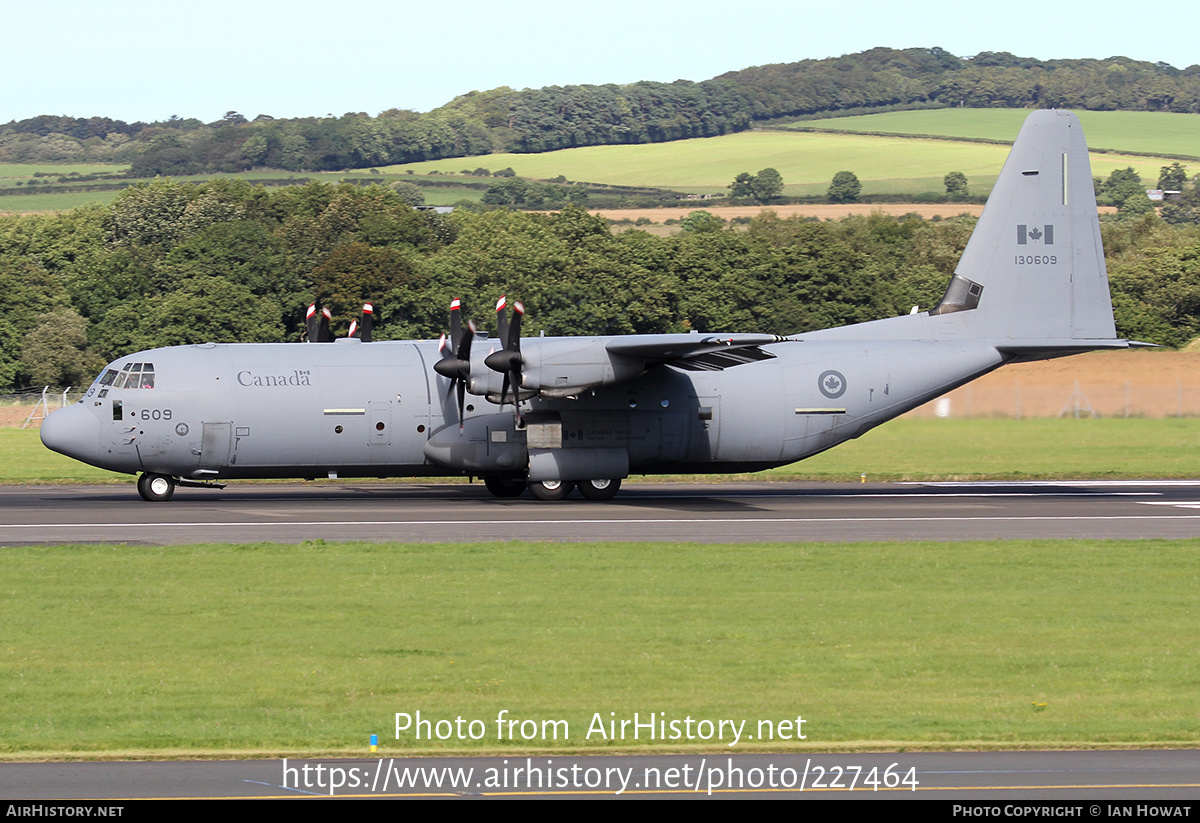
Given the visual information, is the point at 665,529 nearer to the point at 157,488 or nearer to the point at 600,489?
the point at 600,489

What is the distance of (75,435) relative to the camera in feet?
96.3

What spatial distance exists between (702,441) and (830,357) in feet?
12.9

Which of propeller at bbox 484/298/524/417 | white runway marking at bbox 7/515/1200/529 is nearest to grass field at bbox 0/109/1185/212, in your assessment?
white runway marking at bbox 7/515/1200/529

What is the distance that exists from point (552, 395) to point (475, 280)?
58436 millimetres

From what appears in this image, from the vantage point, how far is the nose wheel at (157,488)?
30.6 m

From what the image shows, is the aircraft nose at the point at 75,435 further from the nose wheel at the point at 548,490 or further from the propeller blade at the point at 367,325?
the nose wheel at the point at 548,490

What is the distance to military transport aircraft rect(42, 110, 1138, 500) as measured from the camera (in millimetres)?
29359

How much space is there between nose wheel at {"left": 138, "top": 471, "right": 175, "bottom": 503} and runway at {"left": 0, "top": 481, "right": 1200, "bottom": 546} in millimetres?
352

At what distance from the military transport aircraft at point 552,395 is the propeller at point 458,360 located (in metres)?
0.05

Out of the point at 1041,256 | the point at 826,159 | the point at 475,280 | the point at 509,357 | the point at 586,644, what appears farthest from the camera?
the point at 826,159

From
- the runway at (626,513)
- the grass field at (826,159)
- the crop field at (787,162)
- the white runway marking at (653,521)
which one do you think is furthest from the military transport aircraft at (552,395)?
the crop field at (787,162)

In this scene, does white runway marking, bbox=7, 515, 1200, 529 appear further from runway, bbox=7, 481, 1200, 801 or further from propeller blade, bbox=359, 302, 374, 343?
propeller blade, bbox=359, 302, 374, 343

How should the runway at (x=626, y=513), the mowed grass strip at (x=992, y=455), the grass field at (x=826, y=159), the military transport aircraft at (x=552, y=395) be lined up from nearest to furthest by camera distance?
the runway at (x=626, y=513) < the military transport aircraft at (x=552, y=395) < the mowed grass strip at (x=992, y=455) < the grass field at (x=826, y=159)

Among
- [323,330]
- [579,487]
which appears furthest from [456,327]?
[323,330]
